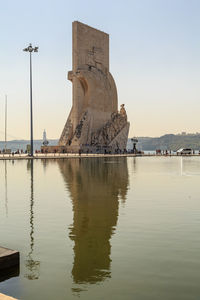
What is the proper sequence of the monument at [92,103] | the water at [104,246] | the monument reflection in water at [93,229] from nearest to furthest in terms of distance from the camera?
→ the water at [104,246]
the monument reflection in water at [93,229]
the monument at [92,103]

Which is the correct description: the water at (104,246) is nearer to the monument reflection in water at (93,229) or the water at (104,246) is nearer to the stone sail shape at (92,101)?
the monument reflection in water at (93,229)

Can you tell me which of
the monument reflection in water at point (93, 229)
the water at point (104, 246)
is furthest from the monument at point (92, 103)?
the water at point (104, 246)

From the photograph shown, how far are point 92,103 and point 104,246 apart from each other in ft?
218

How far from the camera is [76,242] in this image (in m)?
7.00

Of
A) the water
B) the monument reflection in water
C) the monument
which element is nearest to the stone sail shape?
the monument

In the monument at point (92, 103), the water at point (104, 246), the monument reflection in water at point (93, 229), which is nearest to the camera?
the water at point (104, 246)

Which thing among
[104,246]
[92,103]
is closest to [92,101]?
[92,103]

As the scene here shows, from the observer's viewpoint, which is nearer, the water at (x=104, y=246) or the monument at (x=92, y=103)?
the water at (x=104, y=246)

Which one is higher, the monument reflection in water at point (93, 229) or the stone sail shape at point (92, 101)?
the stone sail shape at point (92, 101)

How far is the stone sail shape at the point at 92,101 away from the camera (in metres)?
70.5

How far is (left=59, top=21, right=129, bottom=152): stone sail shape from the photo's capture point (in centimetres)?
7050

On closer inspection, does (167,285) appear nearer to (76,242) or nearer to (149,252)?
(149,252)

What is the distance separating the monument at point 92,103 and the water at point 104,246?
58.1 metres

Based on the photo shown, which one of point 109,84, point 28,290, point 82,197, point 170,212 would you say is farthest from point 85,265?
point 109,84
